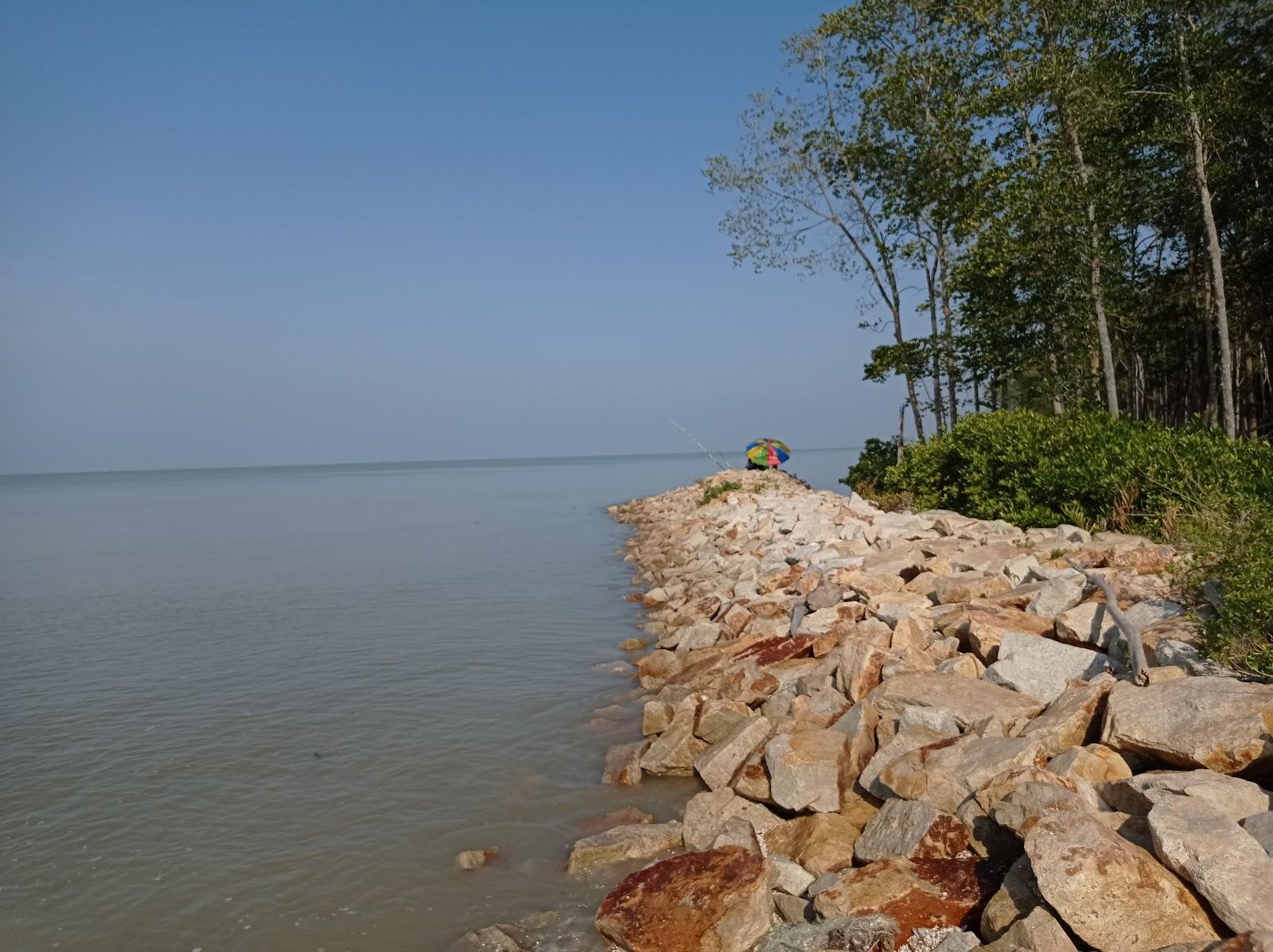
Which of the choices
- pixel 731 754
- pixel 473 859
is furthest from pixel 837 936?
pixel 473 859

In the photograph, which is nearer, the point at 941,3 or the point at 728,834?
the point at 728,834

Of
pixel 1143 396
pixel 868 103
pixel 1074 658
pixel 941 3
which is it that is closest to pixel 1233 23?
pixel 941 3

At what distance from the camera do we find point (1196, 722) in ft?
17.2

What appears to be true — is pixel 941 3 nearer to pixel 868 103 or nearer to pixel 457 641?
pixel 868 103

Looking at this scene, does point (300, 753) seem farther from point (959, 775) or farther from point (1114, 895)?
point (1114, 895)

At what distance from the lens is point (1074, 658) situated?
22.8 ft

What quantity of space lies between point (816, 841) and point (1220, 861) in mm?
2433

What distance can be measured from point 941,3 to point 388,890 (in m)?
25.6

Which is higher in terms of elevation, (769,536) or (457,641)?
(769,536)

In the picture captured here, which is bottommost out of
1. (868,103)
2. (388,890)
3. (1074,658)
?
(388,890)

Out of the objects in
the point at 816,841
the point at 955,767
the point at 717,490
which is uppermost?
the point at 717,490

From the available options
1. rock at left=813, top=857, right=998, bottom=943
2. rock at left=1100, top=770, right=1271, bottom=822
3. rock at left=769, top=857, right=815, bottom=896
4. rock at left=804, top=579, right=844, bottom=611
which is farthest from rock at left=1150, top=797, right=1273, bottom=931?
rock at left=804, top=579, right=844, bottom=611

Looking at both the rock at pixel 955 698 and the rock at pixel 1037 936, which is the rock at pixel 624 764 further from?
the rock at pixel 1037 936

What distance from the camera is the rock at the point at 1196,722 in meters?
4.98
